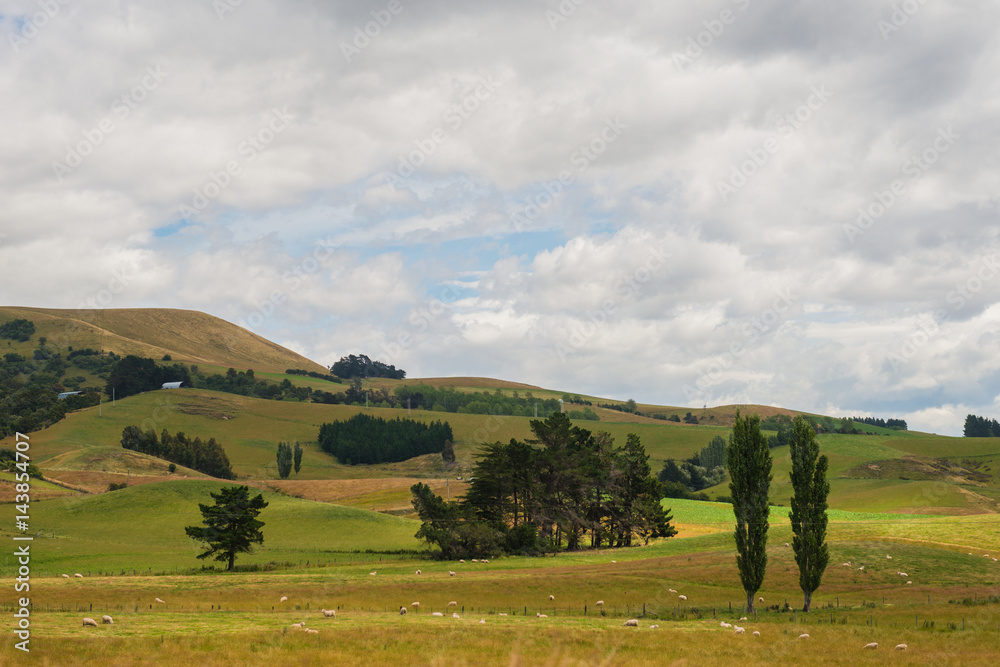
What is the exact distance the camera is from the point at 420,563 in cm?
8144

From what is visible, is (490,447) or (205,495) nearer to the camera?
(490,447)

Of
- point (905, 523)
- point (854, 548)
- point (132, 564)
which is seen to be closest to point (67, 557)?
point (132, 564)

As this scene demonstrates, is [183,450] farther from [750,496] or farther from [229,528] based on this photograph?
[750,496]

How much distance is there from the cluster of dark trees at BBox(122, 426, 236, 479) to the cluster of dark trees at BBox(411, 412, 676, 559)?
10240 cm

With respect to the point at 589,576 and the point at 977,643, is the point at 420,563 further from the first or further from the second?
the point at 977,643

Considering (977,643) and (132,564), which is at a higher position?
(977,643)

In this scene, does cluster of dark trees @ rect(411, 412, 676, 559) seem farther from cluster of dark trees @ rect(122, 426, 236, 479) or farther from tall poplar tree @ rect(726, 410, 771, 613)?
cluster of dark trees @ rect(122, 426, 236, 479)

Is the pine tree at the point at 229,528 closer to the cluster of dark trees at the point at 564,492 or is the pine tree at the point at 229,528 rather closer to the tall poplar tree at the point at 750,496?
the cluster of dark trees at the point at 564,492

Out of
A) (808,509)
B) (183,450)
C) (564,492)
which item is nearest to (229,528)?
(564,492)

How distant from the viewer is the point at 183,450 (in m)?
188

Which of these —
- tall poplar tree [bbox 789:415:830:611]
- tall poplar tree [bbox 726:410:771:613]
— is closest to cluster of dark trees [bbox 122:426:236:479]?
tall poplar tree [bbox 726:410:771:613]

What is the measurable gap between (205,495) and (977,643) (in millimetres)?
114073

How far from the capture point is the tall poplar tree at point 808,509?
180ft

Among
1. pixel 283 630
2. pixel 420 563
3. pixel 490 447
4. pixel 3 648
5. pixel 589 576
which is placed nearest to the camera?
pixel 3 648
